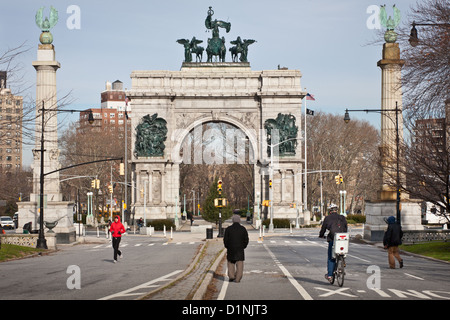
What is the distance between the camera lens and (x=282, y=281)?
1927 centimetres

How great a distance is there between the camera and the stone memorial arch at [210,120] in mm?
76438

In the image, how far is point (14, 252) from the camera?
1385 inches

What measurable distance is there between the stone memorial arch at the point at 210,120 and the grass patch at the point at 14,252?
37824 mm

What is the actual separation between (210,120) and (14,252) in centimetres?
4488

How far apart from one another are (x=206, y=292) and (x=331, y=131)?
9514 centimetres

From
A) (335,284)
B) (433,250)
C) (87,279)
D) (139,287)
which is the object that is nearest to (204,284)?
(139,287)

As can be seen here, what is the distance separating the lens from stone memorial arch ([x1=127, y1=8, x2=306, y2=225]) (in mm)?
76438

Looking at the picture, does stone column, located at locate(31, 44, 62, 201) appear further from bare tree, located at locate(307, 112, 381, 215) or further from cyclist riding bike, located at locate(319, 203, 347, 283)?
bare tree, located at locate(307, 112, 381, 215)

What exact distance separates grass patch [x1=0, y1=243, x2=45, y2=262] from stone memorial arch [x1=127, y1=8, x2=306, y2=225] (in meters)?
37.8

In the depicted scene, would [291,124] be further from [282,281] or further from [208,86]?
[282,281]

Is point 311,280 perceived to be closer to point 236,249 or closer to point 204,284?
point 236,249

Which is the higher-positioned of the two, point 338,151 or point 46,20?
point 46,20

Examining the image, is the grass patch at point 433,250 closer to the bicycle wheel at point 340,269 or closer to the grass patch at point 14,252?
the bicycle wheel at point 340,269

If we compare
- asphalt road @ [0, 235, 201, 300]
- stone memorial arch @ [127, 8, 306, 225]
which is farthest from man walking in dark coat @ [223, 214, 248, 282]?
stone memorial arch @ [127, 8, 306, 225]
